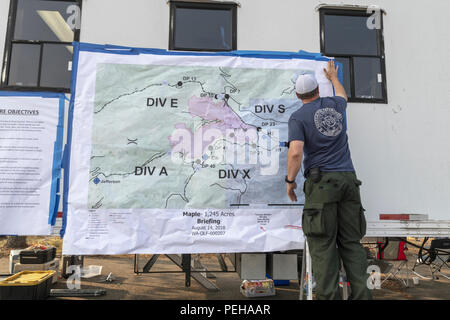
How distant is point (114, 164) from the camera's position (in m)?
2.95

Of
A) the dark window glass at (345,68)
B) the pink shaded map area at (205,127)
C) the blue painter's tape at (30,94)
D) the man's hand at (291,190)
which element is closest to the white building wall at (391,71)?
the dark window glass at (345,68)

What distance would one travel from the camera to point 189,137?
3072 mm

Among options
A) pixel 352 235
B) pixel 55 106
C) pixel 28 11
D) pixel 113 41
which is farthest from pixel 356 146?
pixel 28 11

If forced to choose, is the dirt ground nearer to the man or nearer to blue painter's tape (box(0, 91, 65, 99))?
the man

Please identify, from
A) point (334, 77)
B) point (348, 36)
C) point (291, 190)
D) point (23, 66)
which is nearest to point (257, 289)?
point (291, 190)

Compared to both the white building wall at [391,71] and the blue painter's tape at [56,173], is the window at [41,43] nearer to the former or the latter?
the white building wall at [391,71]

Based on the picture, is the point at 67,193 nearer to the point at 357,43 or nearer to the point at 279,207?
the point at 279,207

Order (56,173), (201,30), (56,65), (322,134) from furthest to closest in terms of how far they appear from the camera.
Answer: (201,30) < (56,65) < (56,173) < (322,134)

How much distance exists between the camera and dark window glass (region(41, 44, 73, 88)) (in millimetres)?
3225

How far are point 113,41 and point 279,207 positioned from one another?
7.95ft

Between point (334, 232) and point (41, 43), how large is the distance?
344 cm

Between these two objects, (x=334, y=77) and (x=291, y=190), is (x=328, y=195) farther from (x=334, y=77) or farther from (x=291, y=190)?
(x=334, y=77)

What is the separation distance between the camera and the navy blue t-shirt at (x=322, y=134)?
2621 millimetres

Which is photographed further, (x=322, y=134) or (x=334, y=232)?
(x=322, y=134)
